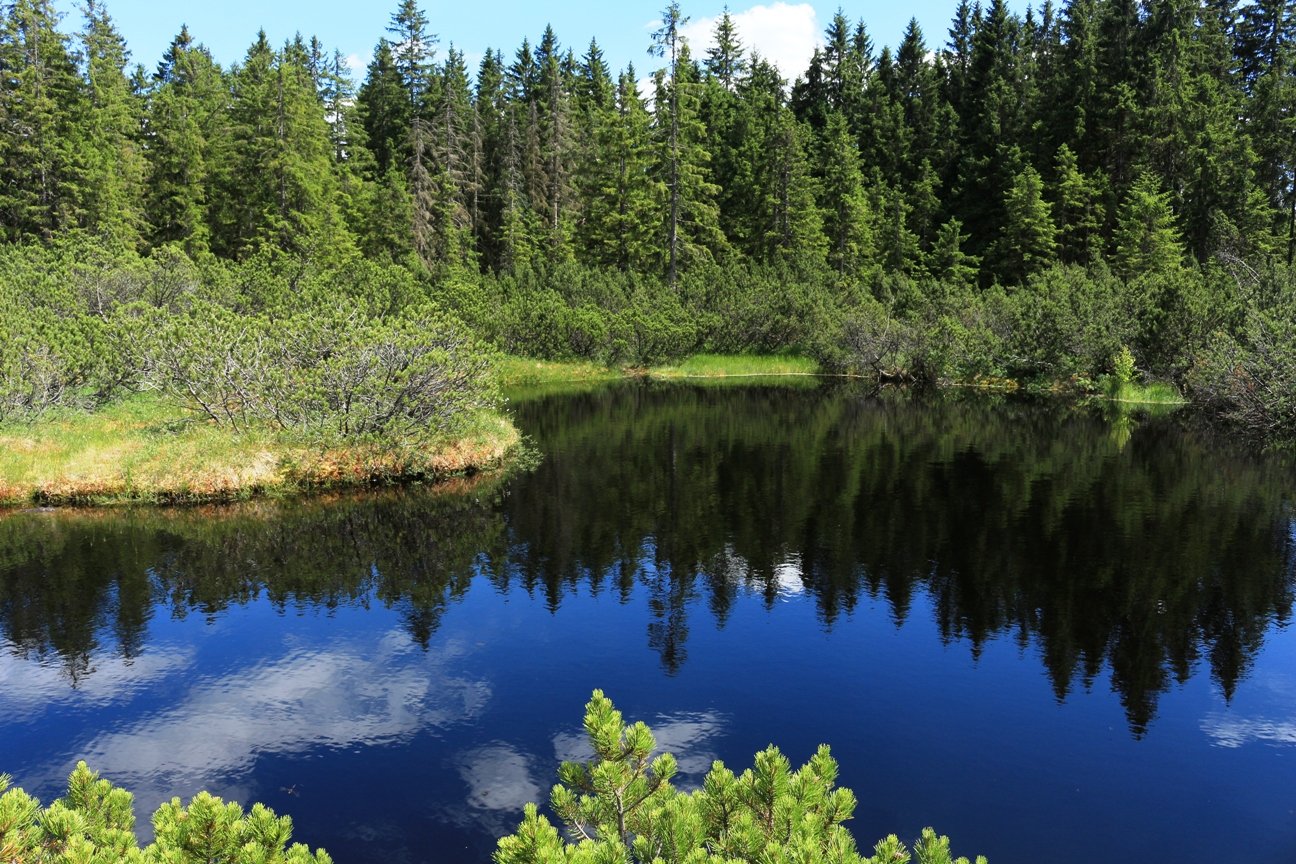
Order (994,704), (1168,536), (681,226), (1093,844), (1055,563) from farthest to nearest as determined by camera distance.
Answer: (681,226), (1168,536), (1055,563), (994,704), (1093,844)

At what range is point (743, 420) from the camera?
41188mm

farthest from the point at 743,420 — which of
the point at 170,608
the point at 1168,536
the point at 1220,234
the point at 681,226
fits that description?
the point at 1220,234

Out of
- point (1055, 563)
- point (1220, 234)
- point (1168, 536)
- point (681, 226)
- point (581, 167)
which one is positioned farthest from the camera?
point (581, 167)

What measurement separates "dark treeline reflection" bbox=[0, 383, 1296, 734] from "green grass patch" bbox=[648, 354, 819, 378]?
30145mm

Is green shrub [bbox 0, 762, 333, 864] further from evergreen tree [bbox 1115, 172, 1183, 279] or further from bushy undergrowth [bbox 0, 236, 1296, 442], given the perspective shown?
evergreen tree [bbox 1115, 172, 1183, 279]

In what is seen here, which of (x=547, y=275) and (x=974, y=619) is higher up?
(x=547, y=275)

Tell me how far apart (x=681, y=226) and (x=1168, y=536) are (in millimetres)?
59837

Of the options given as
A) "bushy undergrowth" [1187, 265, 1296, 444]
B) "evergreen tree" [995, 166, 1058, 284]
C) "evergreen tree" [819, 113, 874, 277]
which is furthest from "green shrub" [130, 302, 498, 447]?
"evergreen tree" [995, 166, 1058, 284]

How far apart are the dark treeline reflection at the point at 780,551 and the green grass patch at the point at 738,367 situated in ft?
98.9

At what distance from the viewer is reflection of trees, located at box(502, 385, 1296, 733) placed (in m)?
16.2

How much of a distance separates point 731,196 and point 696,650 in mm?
73996

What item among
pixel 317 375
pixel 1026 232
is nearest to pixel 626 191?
pixel 1026 232

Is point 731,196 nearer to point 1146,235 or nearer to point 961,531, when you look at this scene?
point 1146,235

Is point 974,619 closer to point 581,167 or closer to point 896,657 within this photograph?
point 896,657
